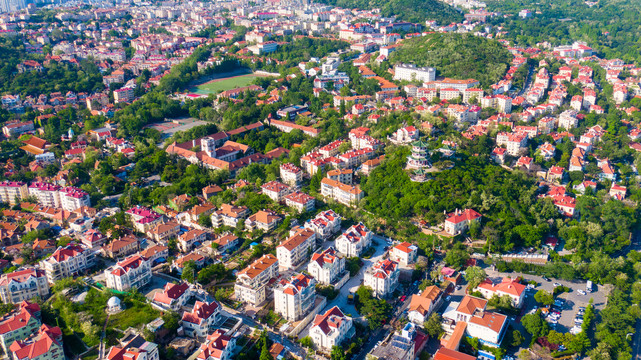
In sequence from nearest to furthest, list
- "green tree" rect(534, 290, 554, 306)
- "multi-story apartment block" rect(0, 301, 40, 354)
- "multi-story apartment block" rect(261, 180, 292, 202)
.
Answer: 1. "multi-story apartment block" rect(0, 301, 40, 354)
2. "green tree" rect(534, 290, 554, 306)
3. "multi-story apartment block" rect(261, 180, 292, 202)

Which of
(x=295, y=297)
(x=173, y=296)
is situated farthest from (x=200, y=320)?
(x=295, y=297)

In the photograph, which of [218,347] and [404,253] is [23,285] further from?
[404,253]

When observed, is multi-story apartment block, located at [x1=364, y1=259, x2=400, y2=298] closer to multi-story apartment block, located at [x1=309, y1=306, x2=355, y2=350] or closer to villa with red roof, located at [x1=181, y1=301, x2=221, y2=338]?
multi-story apartment block, located at [x1=309, y1=306, x2=355, y2=350]

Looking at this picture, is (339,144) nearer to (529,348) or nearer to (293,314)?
(293,314)

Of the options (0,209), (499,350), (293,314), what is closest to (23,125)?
(0,209)

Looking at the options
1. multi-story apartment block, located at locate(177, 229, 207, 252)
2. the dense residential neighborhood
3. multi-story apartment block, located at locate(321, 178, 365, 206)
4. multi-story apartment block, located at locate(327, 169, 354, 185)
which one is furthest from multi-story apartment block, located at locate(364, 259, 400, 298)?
multi-story apartment block, located at locate(327, 169, 354, 185)

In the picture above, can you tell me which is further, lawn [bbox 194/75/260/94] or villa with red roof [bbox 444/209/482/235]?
lawn [bbox 194/75/260/94]

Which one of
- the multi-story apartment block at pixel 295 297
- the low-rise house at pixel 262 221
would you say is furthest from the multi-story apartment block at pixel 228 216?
the multi-story apartment block at pixel 295 297
